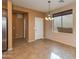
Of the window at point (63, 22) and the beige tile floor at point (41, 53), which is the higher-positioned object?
the window at point (63, 22)

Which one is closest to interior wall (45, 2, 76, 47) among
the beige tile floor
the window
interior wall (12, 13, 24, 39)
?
the window

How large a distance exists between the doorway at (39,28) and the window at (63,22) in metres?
1.42

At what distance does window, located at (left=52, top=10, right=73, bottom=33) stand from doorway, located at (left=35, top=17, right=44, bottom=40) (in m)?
1.42

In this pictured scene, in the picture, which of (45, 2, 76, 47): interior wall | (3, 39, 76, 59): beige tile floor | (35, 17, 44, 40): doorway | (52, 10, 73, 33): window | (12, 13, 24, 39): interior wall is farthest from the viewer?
(12, 13, 24, 39): interior wall

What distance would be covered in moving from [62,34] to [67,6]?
6.64ft

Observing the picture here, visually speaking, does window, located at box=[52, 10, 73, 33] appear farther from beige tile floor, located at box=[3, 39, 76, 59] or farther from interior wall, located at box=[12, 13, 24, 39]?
interior wall, located at box=[12, 13, 24, 39]

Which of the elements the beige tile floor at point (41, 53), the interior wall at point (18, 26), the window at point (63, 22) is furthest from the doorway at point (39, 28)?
the beige tile floor at point (41, 53)

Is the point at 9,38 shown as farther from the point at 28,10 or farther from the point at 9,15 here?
the point at 28,10

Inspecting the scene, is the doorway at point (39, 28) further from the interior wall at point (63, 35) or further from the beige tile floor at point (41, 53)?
the beige tile floor at point (41, 53)

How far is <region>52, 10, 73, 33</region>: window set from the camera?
594cm

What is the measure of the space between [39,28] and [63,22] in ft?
8.72

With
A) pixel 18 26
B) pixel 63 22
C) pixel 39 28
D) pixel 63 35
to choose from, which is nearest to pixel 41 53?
pixel 63 35

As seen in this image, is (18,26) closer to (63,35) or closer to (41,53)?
(63,35)

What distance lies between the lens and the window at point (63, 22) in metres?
5.94
